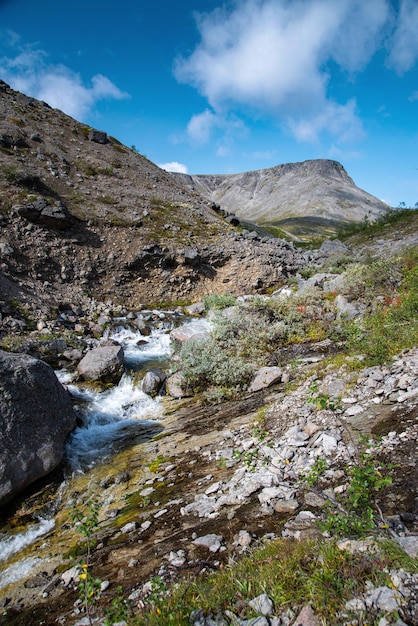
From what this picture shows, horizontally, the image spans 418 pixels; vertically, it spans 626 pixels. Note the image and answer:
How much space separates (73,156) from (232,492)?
114 ft

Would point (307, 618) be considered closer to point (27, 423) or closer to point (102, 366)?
point (27, 423)

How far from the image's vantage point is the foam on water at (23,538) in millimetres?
5200

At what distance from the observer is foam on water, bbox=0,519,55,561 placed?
5200 mm

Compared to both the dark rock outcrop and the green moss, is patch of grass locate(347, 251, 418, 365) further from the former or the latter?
the dark rock outcrop

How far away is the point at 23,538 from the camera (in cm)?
546

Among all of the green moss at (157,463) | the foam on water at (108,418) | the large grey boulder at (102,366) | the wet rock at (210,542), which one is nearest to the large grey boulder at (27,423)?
the foam on water at (108,418)

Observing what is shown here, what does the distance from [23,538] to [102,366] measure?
6462 millimetres

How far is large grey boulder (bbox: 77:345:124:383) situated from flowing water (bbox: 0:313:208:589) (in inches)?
14.8

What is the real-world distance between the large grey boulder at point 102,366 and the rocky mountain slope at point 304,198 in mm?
112513

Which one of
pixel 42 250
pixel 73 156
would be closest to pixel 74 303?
pixel 42 250

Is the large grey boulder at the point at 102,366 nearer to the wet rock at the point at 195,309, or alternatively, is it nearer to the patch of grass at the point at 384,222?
the wet rock at the point at 195,309

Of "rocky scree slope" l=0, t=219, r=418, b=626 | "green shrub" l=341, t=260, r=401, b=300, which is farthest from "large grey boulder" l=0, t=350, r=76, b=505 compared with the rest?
"green shrub" l=341, t=260, r=401, b=300

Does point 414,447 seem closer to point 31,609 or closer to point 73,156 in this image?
point 31,609

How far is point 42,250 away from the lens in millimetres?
19781
